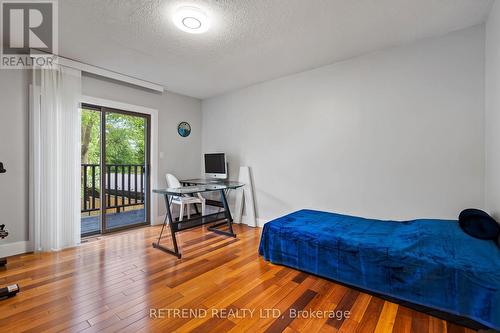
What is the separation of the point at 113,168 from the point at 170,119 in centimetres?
135

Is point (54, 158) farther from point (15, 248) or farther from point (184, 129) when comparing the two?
point (184, 129)

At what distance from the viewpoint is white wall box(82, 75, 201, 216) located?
12.1 ft

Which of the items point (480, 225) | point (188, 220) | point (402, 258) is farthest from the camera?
point (188, 220)

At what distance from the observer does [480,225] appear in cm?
199

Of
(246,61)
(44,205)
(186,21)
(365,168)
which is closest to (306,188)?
(365,168)

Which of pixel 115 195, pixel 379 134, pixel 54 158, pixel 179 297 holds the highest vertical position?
pixel 379 134

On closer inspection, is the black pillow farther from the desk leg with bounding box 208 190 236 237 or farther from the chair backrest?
the chair backrest

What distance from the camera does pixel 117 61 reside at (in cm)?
318

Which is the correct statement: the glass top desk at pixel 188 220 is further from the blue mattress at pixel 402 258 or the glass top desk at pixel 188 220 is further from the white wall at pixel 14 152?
the white wall at pixel 14 152

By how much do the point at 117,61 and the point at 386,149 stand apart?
3.72 meters

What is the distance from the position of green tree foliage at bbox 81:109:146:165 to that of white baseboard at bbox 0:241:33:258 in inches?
58.2

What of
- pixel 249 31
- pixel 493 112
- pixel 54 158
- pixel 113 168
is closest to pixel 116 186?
pixel 113 168

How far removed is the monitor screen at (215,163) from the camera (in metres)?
4.38

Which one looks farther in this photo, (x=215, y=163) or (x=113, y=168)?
(x=215, y=163)
